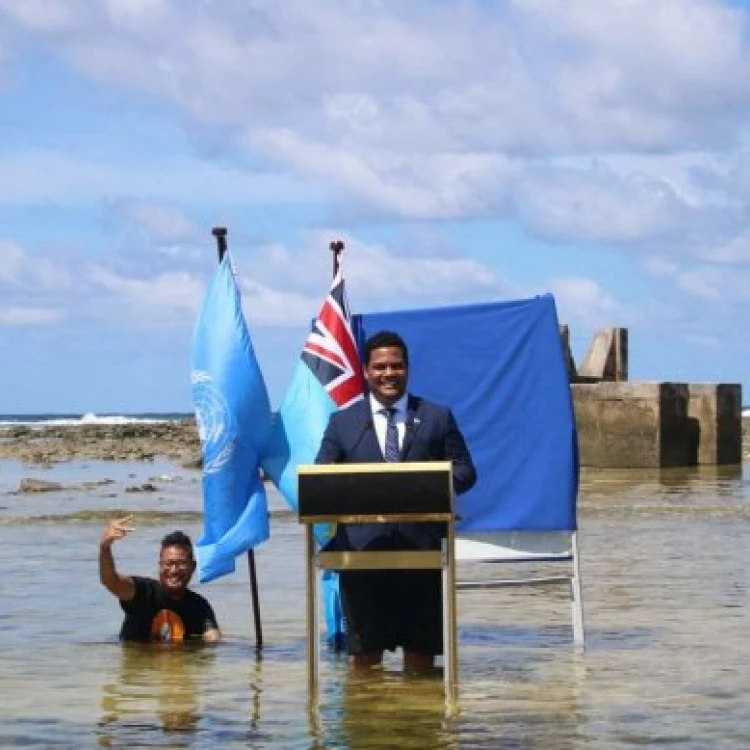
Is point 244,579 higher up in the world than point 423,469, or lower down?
lower down

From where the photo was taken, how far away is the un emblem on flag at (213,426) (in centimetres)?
1082

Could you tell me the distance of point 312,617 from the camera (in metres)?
9.27

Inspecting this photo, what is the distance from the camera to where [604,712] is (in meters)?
9.23

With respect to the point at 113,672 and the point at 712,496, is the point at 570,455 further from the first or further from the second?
the point at 712,496

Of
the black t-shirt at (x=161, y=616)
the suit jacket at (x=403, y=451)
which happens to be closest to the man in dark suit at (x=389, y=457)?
→ the suit jacket at (x=403, y=451)

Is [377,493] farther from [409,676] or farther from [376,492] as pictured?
[409,676]

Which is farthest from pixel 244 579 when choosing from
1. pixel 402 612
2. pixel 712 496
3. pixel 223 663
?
pixel 712 496

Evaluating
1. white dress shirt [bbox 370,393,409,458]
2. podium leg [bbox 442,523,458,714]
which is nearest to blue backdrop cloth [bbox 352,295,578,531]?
white dress shirt [bbox 370,393,409,458]

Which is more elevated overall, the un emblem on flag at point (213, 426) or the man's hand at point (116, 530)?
the un emblem on flag at point (213, 426)

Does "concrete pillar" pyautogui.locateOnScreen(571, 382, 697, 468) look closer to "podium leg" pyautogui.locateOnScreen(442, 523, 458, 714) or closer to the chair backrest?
the chair backrest

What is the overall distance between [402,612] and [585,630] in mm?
3079

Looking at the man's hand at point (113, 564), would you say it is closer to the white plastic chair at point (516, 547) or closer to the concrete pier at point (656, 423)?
the white plastic chair at point (516, 547)

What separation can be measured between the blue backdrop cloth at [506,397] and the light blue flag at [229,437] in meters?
0.66

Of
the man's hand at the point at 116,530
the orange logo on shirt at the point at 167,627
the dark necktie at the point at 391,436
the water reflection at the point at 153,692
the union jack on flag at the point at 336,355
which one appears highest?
the union jack on flag at the point at 336,355
